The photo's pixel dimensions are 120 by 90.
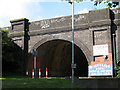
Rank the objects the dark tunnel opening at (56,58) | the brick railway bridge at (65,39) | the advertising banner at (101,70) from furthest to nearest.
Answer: the dark tunnel opening at (56,58)
the brick railway bridge at (65,39)
the advertising banner at (101,70)

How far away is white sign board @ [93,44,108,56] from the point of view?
19642 millimetres

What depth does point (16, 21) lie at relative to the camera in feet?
80.5

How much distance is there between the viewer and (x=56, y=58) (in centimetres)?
2683

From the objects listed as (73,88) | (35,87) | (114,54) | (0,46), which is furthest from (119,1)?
(0,46)

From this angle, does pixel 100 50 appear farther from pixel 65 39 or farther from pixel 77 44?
pixel 65 39

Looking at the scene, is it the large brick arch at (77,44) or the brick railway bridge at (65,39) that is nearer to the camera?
the brick railway bridge at (65,39)

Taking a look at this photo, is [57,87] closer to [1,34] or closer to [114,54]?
[114,54]

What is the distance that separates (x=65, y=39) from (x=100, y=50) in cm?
401

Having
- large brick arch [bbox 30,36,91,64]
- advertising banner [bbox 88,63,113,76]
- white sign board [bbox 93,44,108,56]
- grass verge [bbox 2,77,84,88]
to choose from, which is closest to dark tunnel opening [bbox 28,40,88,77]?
large brick arch [bbox 30,36,91,64]

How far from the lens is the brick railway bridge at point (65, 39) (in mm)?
19812

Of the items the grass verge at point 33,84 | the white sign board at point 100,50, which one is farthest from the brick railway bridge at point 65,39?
the grass verge at point 33,84

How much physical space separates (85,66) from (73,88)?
23.0 m

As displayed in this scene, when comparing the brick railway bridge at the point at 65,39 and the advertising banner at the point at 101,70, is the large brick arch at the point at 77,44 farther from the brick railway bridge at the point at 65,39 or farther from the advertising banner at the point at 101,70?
the advertising banner at the point at 101,70

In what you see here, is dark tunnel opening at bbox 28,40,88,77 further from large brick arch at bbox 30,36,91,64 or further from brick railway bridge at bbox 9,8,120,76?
large brick arch at bbox 30,36,91,64
